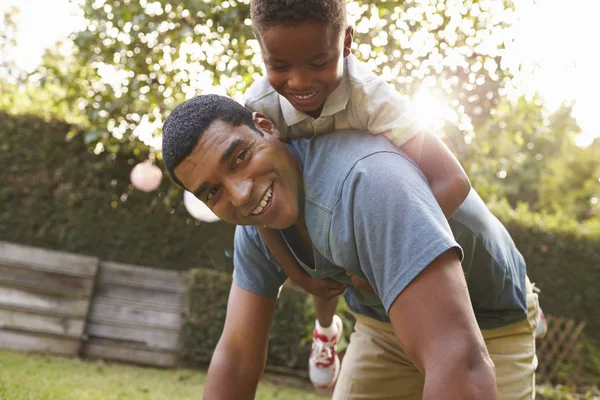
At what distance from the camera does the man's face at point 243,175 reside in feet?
6.59

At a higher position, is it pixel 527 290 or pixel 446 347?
pixel 446 347

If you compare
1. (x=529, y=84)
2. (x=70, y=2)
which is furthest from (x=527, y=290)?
(x=70, y=2)

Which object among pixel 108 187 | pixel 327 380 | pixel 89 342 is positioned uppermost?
pixel 327 380

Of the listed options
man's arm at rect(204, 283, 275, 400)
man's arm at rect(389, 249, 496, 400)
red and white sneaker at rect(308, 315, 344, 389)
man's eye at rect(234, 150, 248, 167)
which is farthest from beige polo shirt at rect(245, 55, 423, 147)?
red and white sneaker at rect(308, 315, 344, 389)

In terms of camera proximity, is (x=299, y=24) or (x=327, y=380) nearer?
(x=299, y=24)

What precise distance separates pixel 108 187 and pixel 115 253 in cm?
84

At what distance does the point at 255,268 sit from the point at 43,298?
552 centimetres

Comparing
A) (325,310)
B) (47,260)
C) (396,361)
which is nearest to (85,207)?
(47,260)

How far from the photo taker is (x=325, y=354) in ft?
11.6

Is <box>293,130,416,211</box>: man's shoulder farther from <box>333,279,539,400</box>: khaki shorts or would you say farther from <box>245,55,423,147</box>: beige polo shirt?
<box>333,279,539,400</box>: khaki shorts

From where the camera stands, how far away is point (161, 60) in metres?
5.88

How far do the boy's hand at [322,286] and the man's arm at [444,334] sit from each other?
753 mm

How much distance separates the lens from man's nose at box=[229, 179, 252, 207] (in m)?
2.01

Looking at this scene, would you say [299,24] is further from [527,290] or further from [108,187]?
[108,187]
